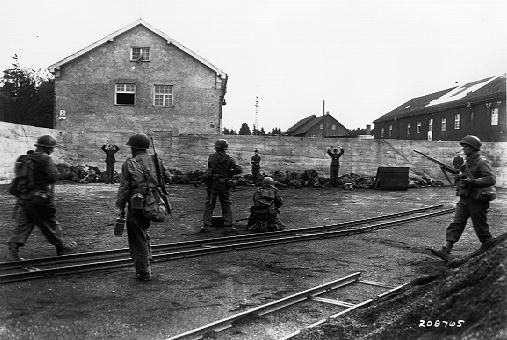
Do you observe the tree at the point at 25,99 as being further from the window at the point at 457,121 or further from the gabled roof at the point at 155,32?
the window at the point at 457,121

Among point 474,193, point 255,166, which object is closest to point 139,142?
point 474,193

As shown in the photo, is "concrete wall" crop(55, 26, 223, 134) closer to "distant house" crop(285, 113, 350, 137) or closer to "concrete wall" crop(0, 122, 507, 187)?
"concrete wall" crop(0, 122, 507, 187)

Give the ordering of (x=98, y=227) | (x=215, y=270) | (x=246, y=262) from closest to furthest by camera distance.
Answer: (x=215, y=270) < (x=246, y=262) < (x=98, y=227)

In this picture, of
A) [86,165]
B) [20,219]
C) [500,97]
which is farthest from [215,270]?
[500,97]

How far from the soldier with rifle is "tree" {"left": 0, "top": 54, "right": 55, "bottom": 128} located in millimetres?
40294

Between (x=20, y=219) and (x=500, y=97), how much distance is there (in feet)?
110

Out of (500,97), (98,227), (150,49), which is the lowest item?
(98,227)

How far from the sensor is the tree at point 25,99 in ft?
136

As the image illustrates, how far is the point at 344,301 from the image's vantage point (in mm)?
5500

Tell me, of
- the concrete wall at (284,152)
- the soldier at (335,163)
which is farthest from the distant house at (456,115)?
the soldier at (335,163)

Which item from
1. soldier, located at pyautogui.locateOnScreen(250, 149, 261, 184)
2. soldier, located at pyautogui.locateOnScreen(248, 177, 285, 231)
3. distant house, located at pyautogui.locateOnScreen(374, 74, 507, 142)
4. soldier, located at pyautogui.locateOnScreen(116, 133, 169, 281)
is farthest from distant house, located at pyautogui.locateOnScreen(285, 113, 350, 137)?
soldier, located at pyautogui.locateOnScreen(116, 133, 169, 281)

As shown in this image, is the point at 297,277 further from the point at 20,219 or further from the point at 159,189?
the point at 20,219

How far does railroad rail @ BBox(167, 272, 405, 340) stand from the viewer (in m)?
4.30

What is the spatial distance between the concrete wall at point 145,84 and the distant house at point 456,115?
65.2ft
